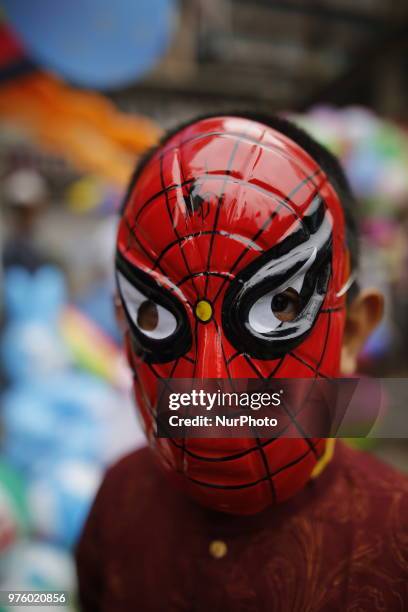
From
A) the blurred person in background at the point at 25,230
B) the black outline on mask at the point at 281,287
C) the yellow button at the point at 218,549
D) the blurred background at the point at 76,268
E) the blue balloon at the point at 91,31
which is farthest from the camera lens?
the blurred person in background at the point at 25,230

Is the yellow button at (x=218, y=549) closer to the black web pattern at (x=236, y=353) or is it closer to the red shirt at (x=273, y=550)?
the red shirt at (x=273, y=550)

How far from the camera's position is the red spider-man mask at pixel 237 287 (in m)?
0.74

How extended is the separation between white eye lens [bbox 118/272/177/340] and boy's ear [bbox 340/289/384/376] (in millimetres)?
327

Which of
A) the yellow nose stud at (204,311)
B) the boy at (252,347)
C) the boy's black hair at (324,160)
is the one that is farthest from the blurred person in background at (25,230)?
the yellow nose stud at (204,311)

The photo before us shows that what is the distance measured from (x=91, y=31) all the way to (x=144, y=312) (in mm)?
2012

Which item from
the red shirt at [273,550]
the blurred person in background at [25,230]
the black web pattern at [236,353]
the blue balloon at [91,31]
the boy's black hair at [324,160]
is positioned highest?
the blue balloon at [91,31]

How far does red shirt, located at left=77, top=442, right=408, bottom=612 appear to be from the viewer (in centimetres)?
81

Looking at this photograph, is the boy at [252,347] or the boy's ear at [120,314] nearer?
the boy at [252,347]

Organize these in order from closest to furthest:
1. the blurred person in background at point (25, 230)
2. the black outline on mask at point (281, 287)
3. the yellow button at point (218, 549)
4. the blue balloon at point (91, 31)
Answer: the black outline on mask at point (281, 287) → the yellow button at point (218, 549) → the blue balloon at point (91, 31) → the blurred person in background at point (25, 230)

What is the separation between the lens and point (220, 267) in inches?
29.4

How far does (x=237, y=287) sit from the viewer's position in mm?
741

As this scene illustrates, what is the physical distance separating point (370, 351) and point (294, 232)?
10.7 feet

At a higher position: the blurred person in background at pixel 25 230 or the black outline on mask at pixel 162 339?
the blurred person in background at pixel 25 230

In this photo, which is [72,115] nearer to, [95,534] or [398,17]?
[95,534]
